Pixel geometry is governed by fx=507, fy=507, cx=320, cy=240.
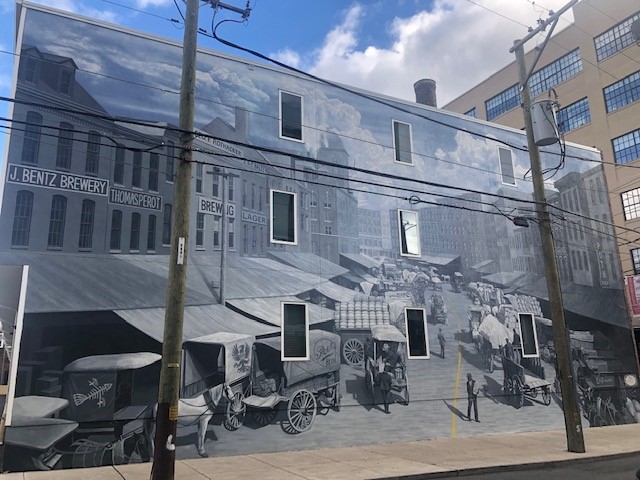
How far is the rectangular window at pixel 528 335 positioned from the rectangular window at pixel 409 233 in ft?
17.4

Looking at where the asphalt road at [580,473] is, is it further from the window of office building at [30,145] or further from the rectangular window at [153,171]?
the window of office building at [30,145]

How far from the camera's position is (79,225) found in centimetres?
1196

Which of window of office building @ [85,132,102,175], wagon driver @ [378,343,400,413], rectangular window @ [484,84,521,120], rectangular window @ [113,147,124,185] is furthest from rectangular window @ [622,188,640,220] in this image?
window of office building @ [85,132,102,175]

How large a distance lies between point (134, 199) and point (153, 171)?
924mm

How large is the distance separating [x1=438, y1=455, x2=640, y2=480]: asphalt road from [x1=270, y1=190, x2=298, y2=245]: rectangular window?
25.7 feet

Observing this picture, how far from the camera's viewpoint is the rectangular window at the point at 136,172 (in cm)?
1282

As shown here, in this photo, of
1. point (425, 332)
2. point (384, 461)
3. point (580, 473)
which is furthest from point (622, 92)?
point (384, 461)

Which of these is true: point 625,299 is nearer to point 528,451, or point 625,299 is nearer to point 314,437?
point 528,451

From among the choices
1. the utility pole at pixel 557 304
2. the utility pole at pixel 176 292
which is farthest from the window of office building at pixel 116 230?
the utility pole at pixel 557 304

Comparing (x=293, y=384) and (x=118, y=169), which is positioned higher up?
(x=118, y=169)

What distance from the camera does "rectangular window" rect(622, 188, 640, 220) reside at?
3384 centimetres

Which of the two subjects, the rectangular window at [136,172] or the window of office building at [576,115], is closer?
the rectangular window at [136,172]

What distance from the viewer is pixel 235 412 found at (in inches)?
497

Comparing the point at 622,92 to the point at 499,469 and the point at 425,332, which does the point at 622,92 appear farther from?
the point at 499,469
